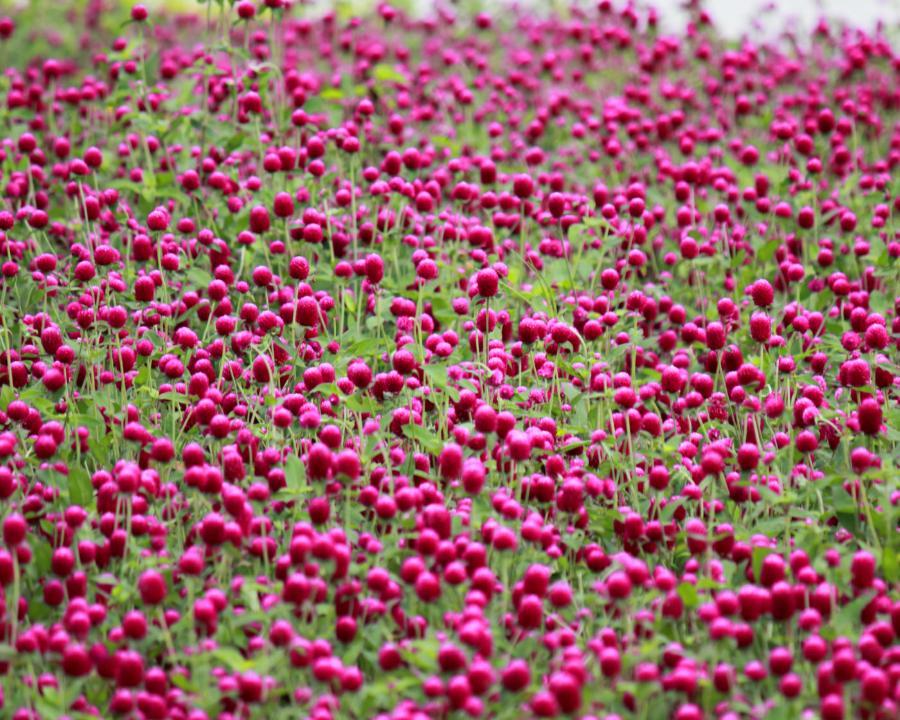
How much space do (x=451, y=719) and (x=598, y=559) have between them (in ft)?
2.32

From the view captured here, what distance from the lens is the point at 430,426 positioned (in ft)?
14.0

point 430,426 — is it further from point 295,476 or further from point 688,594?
point 688,594

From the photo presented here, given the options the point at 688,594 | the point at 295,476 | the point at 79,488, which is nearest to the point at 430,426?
the point at 295,476

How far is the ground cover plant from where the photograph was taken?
3.10 metres

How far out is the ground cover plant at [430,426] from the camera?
310 cm

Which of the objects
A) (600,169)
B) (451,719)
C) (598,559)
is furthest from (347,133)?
(451,719)

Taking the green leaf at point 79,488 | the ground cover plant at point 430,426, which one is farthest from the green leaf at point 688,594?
the green leaf at point 79,488

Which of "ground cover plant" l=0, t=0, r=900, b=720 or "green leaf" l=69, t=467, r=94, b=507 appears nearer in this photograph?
"ground cover plant" l=0, t=0, r=900, b=720

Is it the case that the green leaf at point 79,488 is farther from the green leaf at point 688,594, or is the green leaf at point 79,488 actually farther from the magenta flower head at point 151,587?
the green leaf at point 688,594

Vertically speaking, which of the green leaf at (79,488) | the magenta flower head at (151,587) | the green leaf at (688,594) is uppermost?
the green leaf at (688,594)

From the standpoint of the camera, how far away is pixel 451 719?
119 inches

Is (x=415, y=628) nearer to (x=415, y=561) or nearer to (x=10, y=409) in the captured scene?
(x=415, y=561)

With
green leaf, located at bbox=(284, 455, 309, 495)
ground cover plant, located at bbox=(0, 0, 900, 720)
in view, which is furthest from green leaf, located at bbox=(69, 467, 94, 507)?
green leaf, located at bbox=(284, 455, 309, 495)

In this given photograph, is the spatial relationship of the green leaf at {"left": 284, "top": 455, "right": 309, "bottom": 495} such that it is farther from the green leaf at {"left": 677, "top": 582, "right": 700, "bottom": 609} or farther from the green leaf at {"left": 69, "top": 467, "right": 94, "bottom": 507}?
the green leaf at {"left": 677, "top": 582, "right": 700, "bottom": 609}
